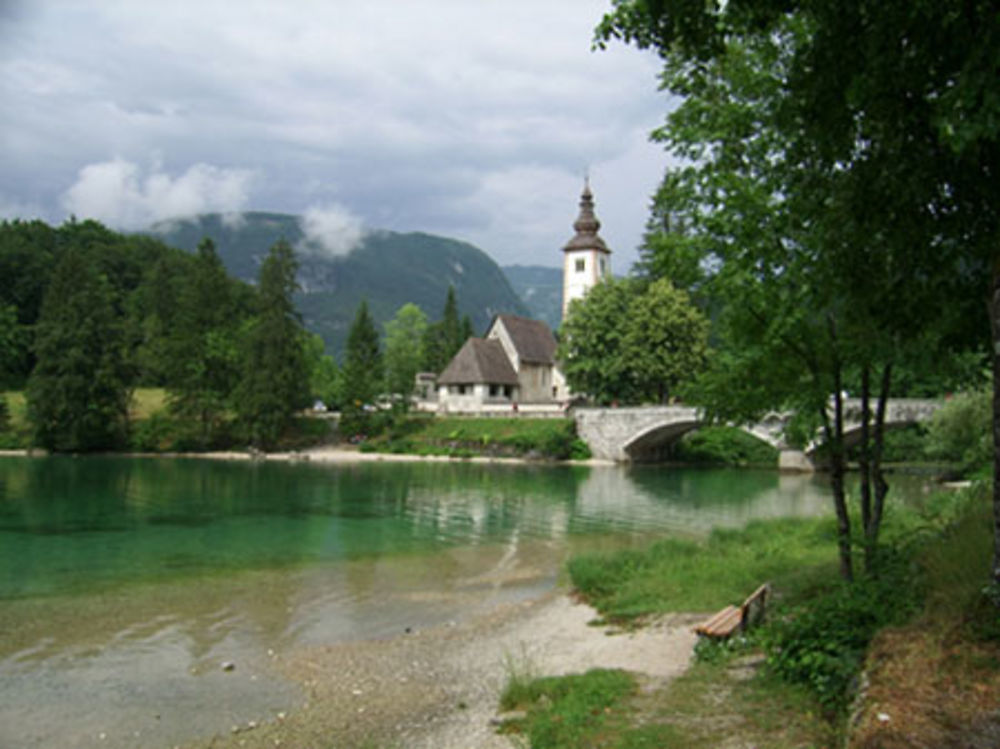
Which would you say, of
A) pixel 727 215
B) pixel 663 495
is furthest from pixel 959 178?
pixel 663 495

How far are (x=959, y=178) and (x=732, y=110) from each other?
145 inches

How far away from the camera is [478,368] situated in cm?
6944

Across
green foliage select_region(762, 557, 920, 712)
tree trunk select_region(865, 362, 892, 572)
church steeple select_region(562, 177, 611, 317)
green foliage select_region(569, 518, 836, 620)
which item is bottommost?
green foliage select_region(569, 518, 836, 620)

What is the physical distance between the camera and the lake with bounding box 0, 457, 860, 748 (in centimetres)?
1027

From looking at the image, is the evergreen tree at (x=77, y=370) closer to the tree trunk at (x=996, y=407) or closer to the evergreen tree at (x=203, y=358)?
the evergreen tree at (x=203, y=358)

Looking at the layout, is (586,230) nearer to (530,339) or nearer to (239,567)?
(530,339)

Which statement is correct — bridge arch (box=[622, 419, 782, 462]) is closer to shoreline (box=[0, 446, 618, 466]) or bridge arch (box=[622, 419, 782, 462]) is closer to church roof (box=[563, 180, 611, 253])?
shoreline (box=[0, 446, 618, 466])

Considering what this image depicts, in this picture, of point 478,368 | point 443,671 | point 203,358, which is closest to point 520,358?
point 478,368

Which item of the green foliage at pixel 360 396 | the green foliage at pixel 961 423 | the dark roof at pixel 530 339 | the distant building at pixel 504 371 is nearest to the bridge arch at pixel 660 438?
the distant building at pixel 504 371

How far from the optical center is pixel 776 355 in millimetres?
10320

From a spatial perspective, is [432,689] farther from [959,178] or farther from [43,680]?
[959,178]

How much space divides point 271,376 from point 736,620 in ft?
183

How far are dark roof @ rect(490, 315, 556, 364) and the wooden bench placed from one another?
63818 mm

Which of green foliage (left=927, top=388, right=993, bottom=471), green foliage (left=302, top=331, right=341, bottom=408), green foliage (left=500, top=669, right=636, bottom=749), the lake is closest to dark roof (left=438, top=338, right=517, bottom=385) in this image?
green foliage (left=302, top=331, right=341, bottom=408)
